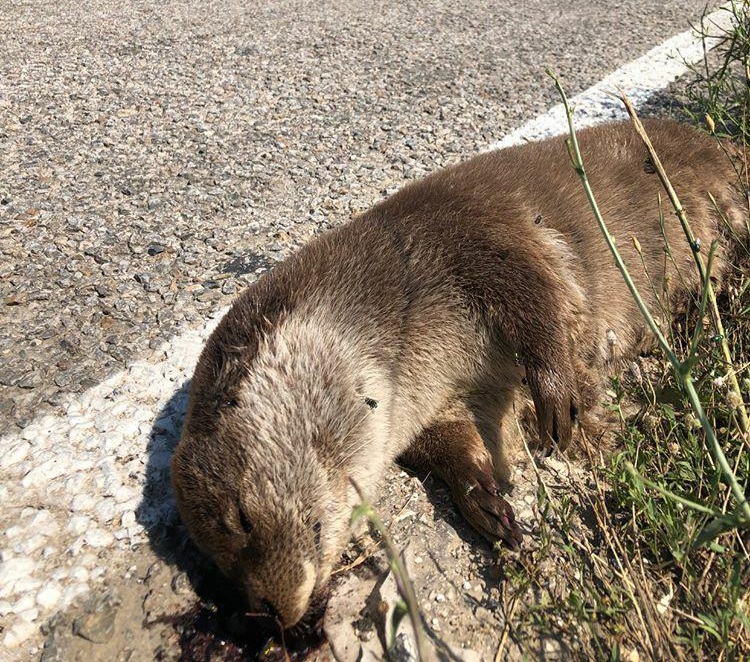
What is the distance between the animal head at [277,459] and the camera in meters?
1.80

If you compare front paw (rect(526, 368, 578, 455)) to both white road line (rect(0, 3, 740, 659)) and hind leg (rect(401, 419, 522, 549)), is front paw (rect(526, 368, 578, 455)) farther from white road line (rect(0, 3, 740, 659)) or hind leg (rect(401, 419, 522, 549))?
white road line (rect(0, 3, 740, 659))

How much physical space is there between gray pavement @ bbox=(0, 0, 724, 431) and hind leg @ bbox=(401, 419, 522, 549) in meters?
1.15

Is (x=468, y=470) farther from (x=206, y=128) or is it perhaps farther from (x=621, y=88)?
(x=621, y=88)

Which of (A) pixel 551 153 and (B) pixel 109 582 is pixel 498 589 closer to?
(B) pixel 109 582

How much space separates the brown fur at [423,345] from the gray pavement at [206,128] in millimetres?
789

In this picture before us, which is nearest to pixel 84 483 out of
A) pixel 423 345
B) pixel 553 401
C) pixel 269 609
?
pixel 269 609

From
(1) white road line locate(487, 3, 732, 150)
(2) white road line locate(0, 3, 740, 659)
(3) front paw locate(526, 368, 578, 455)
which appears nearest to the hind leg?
(3) front paw locate(526, 368, 578, 455)

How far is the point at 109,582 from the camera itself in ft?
6.34

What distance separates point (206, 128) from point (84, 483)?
2644mm

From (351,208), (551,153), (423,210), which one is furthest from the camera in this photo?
(351,208)

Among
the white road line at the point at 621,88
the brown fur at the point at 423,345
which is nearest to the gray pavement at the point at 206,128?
the white road line at the point at 621,88

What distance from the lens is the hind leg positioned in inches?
80.7

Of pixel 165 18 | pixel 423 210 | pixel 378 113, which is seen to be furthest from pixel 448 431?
pixel 165 18

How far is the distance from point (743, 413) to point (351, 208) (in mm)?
2306
